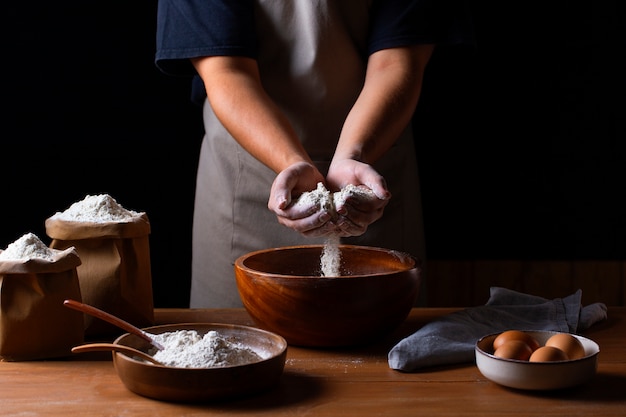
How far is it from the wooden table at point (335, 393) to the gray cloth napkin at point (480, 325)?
2 centimetres

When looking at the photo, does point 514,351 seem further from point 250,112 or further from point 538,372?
point 250,112

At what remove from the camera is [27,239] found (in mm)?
1207

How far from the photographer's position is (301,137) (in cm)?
198

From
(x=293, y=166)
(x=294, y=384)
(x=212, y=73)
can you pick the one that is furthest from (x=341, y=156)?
(x=294, y=384)

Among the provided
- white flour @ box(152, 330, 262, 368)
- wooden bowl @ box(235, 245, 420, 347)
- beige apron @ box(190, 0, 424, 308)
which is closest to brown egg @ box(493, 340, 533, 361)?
wooden bowl @ box(235, 245, 420, 347)

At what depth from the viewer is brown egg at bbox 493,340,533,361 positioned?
1076 millimetres

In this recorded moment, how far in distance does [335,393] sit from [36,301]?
450 millimetres

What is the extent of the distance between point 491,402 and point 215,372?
1.14 ft

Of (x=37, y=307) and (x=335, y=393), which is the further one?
(x=37, y=307)

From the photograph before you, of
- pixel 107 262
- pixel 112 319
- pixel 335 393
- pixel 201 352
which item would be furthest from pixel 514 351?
pixel 107 262

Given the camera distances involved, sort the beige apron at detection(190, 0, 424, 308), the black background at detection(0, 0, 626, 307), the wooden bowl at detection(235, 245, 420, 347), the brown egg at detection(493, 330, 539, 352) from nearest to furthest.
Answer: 1. the brown egg at detection(493, 330, 539, 352)
2. the wooden bowl at detection(235, 245, 420, 347)
3. the beige apron at detection(190, 0, 424, 308)
4. the black background at detection(0, 0, 626, 307)

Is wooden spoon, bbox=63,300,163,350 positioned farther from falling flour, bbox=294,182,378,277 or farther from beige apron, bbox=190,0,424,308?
beige apron, bbox=190,0,424,308

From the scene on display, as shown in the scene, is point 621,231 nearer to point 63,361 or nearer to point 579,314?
point 579,314

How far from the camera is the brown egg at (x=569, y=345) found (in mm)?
1098
